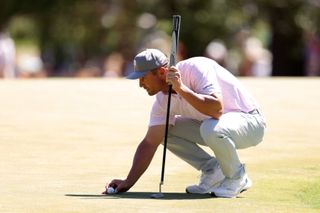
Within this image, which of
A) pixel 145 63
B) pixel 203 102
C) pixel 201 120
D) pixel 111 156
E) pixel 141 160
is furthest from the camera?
pixel 111 156

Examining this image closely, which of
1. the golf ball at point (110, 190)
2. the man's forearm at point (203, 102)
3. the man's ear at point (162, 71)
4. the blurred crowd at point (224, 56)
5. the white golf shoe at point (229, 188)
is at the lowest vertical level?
the blurred crowd at point (224, 56)

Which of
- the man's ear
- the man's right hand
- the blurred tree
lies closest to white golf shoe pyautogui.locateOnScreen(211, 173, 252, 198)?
the man's right hand

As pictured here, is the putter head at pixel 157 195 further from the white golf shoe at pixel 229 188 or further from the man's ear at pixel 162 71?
the man's ear at pixel 162 71

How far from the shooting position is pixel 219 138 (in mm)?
8359

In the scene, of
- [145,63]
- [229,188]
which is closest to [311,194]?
[229,188]

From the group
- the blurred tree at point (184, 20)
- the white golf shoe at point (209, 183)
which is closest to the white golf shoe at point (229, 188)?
the white golf shoe at point (209, 183)

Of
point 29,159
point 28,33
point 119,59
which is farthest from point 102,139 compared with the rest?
point 28,33

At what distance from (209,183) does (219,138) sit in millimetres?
651

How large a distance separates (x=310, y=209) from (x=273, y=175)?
1881mm

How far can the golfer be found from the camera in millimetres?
8289

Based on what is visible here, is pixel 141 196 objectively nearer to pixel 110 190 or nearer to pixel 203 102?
pixel 110 190

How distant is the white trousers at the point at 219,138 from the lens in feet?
27.6

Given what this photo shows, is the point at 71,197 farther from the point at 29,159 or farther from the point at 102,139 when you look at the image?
the point at 102,139

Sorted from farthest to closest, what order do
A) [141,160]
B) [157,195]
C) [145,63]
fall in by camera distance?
1. [141,160]
2. [157,195]
3. [145,63]
